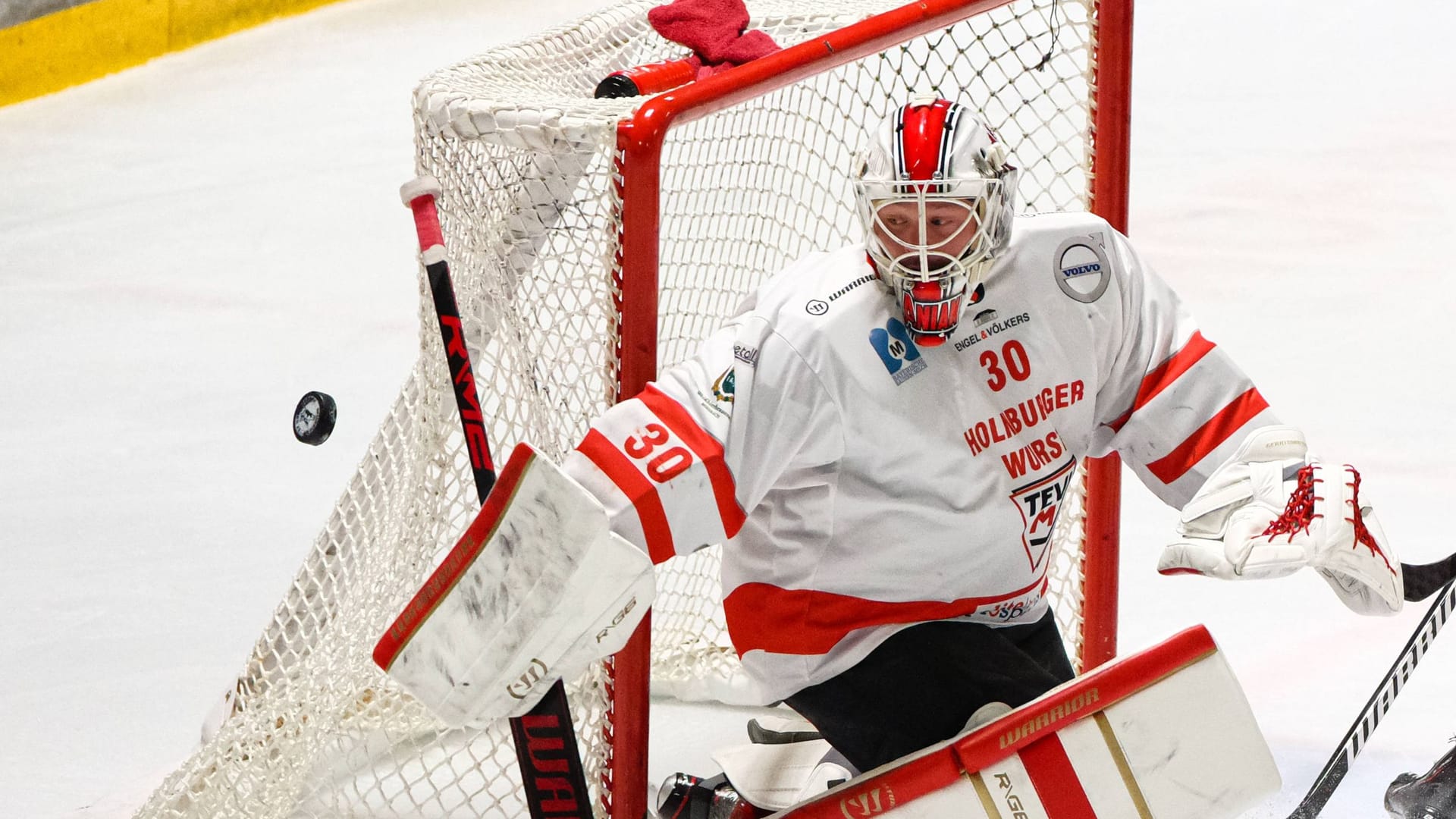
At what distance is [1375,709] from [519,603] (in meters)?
1.24

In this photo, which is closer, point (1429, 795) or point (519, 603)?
point (519, 603)

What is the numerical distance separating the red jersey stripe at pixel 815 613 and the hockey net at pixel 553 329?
0.52 feet

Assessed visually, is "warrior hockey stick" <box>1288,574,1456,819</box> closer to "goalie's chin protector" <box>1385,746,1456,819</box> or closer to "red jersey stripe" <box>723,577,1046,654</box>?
"goalie's chin protector" <box>1385,746,1456,819</box>

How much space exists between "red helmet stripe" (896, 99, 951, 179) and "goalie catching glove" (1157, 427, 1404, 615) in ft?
1.49

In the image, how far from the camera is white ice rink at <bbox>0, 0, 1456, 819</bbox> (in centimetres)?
274

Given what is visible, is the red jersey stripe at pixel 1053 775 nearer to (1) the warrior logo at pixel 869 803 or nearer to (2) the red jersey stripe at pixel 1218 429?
(1) the warrior logo at pixel 869 803

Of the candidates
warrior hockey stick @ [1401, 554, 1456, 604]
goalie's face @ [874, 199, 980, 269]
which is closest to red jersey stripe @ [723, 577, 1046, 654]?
goalie's face @ [874, 199, 980, 269]

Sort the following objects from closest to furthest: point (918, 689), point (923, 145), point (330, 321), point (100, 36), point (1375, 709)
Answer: point (923, 145), point (918, 689), point (1375, 709), point (330, 321), point (100, 36)

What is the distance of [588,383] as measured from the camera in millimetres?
1963

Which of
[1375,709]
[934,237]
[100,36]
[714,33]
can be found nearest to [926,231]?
[934,237]

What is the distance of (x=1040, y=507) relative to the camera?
75.3 inches

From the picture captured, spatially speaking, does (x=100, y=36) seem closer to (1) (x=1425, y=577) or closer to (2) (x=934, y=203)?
(2) (x=934, y=203)

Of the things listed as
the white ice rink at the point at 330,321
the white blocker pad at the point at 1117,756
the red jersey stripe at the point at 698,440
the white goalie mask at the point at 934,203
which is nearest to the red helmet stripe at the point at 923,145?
the white goalie mask at the point at 934,203

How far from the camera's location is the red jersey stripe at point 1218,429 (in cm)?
189
